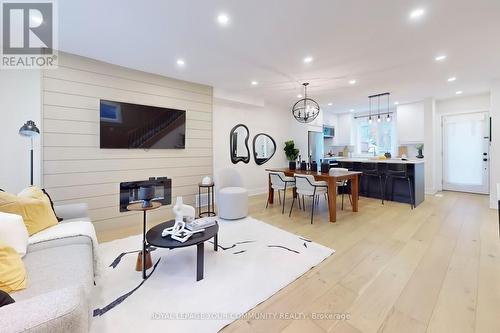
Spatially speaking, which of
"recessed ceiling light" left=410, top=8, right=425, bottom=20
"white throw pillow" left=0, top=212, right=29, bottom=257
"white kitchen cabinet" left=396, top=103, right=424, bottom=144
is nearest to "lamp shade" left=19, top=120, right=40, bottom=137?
"white throw pillow" left=0, top=212, right=29, bottom=257

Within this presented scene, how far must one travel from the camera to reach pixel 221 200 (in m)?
3.93

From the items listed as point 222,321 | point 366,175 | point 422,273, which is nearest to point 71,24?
point 222,321

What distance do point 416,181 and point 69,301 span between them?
5932 millimetres

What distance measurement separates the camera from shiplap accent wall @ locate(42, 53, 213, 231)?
3135mm

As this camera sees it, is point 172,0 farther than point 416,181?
No

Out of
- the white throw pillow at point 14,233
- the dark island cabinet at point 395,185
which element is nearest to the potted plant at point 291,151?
the dark island cabinet at point 395,185

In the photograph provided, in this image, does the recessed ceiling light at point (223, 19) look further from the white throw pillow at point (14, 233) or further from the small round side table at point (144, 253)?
the white throw pillow at point (14, 233)

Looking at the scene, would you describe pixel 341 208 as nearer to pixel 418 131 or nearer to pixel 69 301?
pixel 418 131

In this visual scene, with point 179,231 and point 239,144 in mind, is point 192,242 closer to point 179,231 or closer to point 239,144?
point 179,231

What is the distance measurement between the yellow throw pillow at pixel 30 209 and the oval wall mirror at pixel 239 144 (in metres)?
3.91

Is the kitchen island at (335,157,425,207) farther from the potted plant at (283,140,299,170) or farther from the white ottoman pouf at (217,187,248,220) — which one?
the white ottoman pouf at (217,187,248,220)

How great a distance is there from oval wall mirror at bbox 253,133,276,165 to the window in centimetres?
372

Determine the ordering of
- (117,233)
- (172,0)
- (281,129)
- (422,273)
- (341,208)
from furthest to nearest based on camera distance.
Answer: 1. (281,129)
2. (341,208)
3. (117,233)
4. (422,273)
5. (172,0)


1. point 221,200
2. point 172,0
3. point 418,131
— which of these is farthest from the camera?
point 418,131
